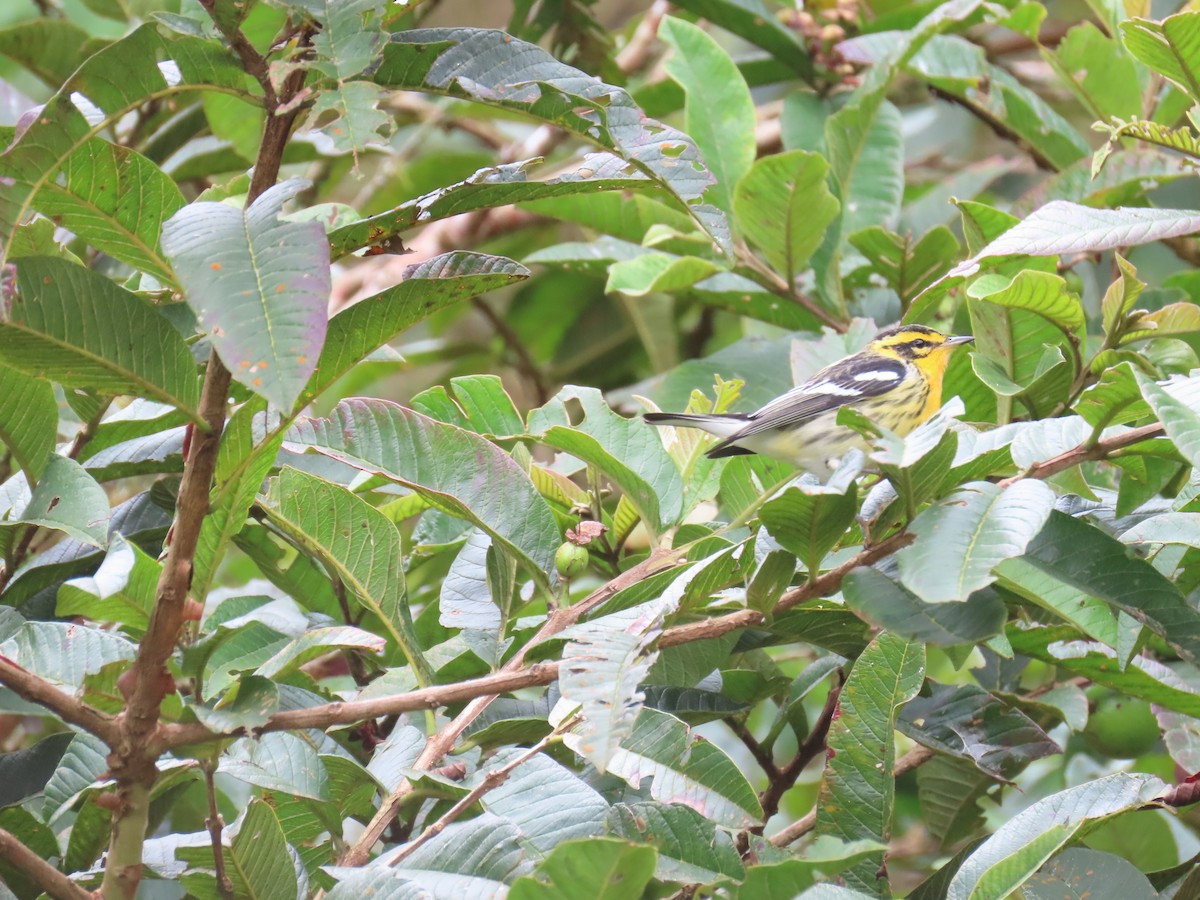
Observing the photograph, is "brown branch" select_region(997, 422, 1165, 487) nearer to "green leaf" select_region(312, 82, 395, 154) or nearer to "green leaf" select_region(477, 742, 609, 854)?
"green leaf" select_region(477, 742, 609, 854)

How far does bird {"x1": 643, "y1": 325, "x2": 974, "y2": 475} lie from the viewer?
→ 267 centimetres

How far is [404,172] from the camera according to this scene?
458 centimetres

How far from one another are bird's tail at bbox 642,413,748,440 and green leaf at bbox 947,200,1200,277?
1.82ft

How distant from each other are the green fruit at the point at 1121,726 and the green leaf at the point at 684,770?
3.66 feet

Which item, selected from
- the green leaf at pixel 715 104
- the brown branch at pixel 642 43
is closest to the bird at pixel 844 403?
the green leaf at pixel 715 104

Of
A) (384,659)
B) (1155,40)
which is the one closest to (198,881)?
(384,659)

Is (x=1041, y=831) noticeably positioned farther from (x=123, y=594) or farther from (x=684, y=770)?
(x=123, y=594)

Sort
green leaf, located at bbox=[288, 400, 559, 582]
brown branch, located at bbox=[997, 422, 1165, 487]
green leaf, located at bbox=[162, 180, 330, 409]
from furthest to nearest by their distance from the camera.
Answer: green leaf, located at bbox=[288, 400, 559, 582]
brown branch, located at bbox=[997, 422, 1165, 487]
green leaf, located at bbox=[162, 180, 330, 409]

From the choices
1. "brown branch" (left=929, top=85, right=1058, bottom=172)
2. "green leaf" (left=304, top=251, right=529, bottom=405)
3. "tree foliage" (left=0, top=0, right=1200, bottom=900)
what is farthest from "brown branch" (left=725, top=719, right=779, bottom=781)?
"brown branch" (left=929, top=85, right=1058, bottom=172)

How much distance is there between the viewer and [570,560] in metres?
1.65

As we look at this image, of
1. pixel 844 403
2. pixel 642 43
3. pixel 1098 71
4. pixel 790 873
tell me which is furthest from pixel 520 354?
pixel 790 873

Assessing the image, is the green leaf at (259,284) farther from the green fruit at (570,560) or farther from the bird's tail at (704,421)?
A: the bird's tail at (704,421)

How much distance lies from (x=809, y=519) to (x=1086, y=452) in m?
0.42

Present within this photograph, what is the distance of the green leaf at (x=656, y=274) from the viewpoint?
2598 millimetres
